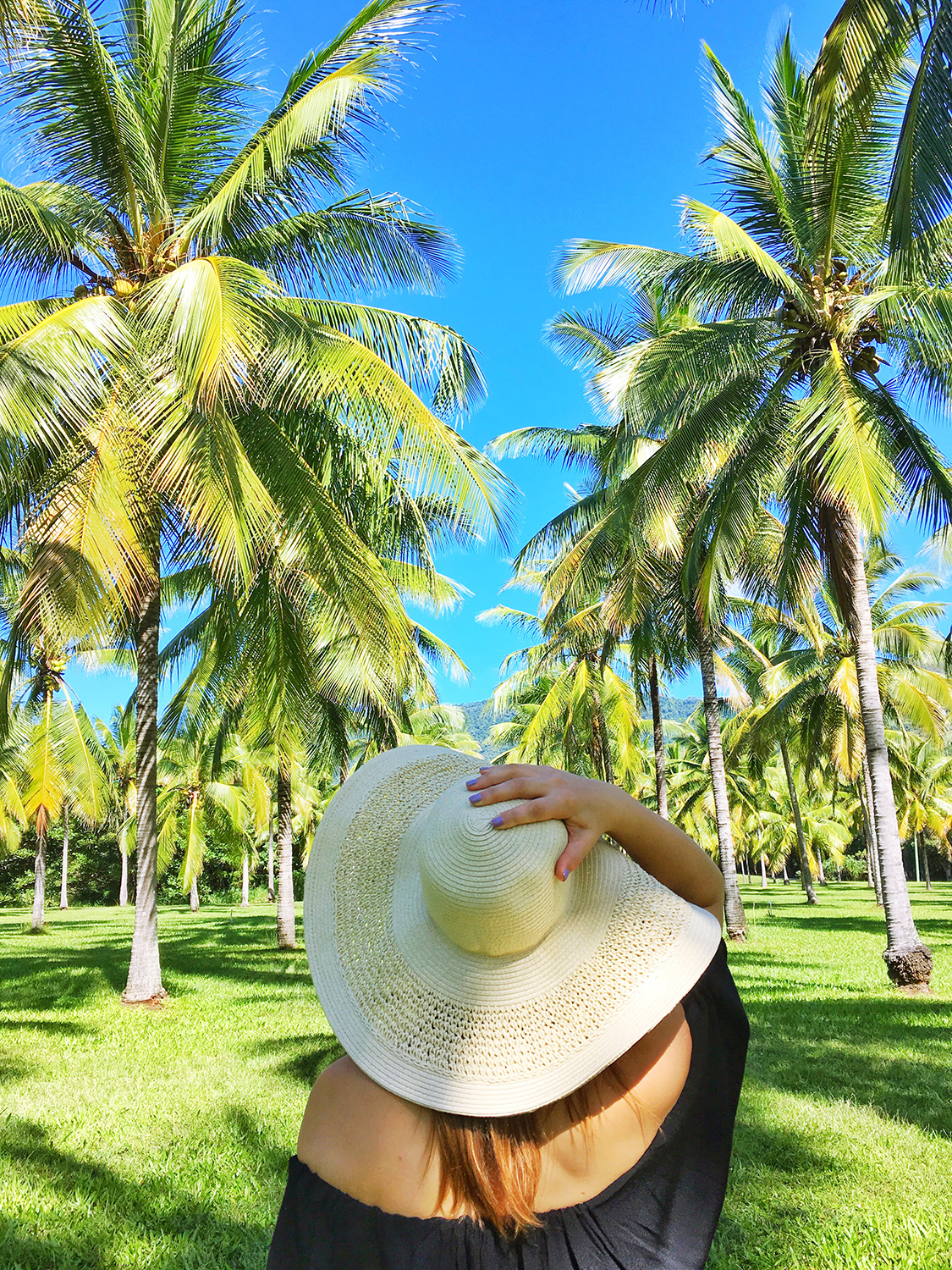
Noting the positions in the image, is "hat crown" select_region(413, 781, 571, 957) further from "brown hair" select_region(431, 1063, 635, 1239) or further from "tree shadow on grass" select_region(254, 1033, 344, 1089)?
"tree shadow on grass" select_region(254, 1033, 344, 1089)

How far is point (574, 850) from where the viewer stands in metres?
1.15

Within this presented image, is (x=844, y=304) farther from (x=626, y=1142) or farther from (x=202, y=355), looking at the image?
(x=626, y=1142)

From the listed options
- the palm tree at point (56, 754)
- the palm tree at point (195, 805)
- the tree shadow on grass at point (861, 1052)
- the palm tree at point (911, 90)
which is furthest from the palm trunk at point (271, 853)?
the palm tree at point (911, 90)

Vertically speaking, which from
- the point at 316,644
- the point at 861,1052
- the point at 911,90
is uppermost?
the point at 911,90

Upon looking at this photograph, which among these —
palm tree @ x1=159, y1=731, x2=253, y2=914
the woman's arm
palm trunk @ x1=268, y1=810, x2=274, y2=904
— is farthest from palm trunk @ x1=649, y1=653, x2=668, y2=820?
the woman's arm

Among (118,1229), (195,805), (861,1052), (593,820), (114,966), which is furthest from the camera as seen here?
(195,805)

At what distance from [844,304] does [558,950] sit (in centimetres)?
1115

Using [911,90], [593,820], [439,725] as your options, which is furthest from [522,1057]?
[439,725]

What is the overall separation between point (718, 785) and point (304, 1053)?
10.1 m

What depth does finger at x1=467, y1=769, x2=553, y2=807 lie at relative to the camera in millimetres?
1151

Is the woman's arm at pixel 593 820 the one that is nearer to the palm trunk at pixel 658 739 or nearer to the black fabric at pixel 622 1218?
the black fabric at pixel 622 1218

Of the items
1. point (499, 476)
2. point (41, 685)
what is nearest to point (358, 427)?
point (499, 476)

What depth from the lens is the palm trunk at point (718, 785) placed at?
612 inches

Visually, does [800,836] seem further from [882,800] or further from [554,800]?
[554,800]
